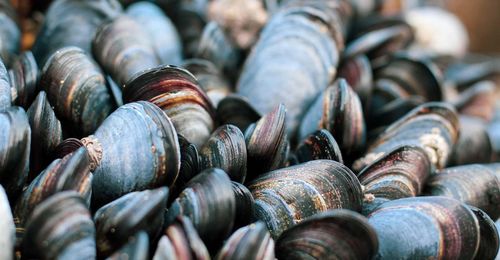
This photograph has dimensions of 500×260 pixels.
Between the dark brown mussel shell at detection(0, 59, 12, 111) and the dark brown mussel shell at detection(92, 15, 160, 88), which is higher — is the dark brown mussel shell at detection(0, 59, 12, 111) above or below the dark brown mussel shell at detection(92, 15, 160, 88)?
above

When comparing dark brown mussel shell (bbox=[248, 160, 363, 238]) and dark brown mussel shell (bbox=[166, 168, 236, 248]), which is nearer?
dark brown mussel shell (bbox=[166, 168, 236, 248])

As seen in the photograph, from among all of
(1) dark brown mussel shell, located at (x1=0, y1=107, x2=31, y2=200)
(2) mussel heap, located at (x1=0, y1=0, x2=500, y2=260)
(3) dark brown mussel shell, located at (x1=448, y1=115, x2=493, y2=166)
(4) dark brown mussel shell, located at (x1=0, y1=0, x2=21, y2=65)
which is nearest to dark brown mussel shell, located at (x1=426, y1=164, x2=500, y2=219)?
(2) mussel heap, located at (x1=0, y1=0, x2=500, y2=260)

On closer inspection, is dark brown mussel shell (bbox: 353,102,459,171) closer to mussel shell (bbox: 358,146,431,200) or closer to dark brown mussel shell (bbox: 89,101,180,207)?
mussel shell (bbox: 358,146,431,200)

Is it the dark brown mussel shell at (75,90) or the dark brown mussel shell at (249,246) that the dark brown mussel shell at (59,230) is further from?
the dark brown mussel shell at (75,90)

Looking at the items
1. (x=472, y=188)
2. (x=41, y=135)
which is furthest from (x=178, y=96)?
(x=472, y=188)

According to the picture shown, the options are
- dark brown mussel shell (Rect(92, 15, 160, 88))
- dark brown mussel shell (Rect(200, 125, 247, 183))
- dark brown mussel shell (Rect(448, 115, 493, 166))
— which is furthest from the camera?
dark brown mussel shell (Rect(448, 115, 493, 166))

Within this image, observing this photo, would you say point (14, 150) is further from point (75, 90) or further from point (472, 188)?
point (472, 188)
